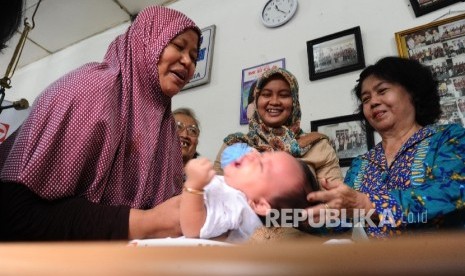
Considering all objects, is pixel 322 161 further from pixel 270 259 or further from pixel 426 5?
pixel 270 259

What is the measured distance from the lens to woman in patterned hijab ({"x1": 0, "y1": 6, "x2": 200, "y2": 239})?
2.21ft

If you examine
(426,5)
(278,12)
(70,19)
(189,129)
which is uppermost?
(70,19)

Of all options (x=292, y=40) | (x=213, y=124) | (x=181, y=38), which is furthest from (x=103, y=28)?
(x=181, y=38)

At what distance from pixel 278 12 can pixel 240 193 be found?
174 cm

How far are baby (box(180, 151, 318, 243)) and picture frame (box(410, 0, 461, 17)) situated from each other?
1.33 metres

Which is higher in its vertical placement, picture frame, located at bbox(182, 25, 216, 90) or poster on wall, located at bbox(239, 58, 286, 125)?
picture frame, located at bbox(182, 25, 216, 90)

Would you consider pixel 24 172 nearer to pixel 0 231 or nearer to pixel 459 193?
pixel 0 231

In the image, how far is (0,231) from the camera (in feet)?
2.18

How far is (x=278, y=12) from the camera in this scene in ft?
6.91

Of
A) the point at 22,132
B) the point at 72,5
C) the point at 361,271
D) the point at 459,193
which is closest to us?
the point at 361,271

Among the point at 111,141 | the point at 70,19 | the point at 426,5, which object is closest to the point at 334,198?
the point at 111,141

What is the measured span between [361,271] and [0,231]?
0.78 m

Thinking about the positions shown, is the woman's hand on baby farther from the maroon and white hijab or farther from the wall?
the wall

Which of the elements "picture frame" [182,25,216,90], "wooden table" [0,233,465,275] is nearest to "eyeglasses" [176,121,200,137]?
"picture frame" [182,25,216,90]
